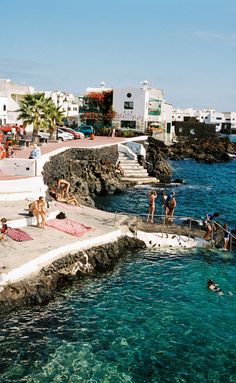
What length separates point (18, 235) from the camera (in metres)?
23.7

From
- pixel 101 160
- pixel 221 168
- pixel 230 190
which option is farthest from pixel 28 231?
pixel 221 168

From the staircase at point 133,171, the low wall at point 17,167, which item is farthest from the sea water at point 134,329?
the staircase at point 133,171

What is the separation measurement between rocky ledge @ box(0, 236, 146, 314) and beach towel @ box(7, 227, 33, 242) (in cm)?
208

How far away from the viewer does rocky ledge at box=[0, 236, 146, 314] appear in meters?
19.4

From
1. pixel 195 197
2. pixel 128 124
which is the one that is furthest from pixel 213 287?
pixel 128 124

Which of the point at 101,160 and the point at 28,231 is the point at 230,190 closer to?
the point at 101,160

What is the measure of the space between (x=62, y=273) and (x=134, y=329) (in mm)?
5180

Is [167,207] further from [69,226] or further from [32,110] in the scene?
[32,110]

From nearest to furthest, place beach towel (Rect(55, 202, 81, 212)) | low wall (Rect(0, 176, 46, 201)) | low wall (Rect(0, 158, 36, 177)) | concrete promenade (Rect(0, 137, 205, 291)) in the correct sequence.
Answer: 1. concrete promenade (Rect(0, 137, 205, 291))
2. low wall (Rect(0, 176, 46, 201))
3. beach towel (Rect(55, 202, 81, 212))
4. low wall (Rect(0, 158, 36, 177))

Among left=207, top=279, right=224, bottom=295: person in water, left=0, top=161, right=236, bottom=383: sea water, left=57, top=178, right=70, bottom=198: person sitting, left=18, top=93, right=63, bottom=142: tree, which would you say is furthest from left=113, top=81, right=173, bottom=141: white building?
left=207, top=279, right=224, bottom=295: person in water

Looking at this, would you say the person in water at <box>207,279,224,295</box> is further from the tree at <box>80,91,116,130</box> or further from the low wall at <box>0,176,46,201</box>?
the tree at <box>80,91,116,130</box>

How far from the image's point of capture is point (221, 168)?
8394cm

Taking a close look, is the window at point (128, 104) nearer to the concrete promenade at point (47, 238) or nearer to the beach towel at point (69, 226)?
the concrete promenade at point (47, 238)

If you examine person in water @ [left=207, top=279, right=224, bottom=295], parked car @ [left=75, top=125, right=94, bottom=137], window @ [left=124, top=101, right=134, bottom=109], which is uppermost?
window @ [left=124, top=101, right=134, bottom=109]
